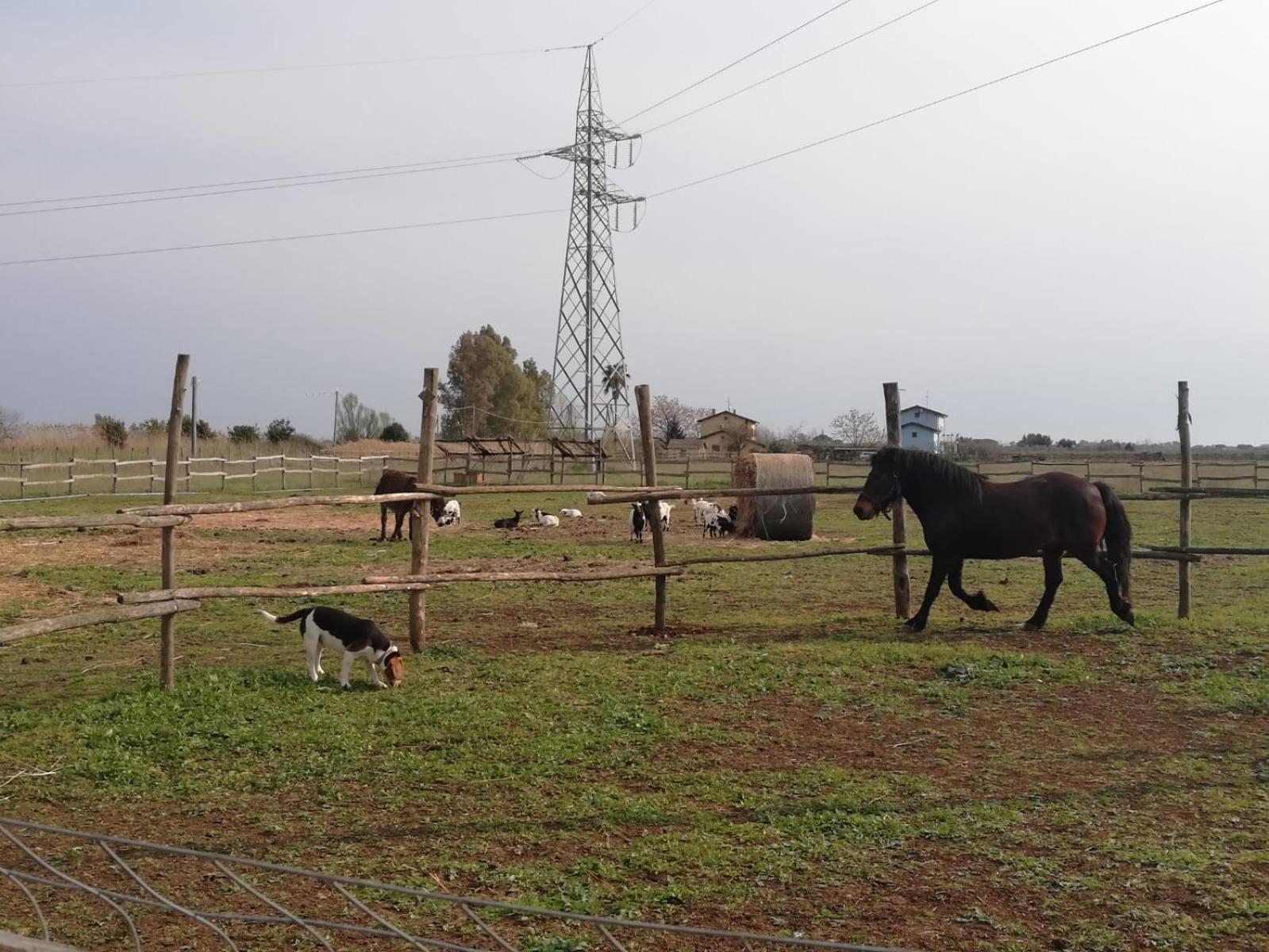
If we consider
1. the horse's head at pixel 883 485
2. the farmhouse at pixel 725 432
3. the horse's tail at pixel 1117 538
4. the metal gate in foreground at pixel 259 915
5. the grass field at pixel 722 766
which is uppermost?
the farmhouse at pixel 725 432

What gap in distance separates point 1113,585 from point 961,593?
4.33 feet

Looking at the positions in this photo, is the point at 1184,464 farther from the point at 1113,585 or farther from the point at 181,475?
the point at 181,475

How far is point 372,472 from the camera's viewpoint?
36750 mm

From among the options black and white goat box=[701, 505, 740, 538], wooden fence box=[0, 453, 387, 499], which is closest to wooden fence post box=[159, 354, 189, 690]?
black and white goat box=[701, 505, 740, 538]

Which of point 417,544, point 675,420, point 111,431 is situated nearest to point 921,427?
point 675,420

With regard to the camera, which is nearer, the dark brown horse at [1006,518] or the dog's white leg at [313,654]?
the dog's white leg at [313,654]

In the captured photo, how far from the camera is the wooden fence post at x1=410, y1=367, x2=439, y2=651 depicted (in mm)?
8430

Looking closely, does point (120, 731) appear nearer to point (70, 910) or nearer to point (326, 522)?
point (70, 910)

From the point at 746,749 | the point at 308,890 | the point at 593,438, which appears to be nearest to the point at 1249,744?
the point at 746,749

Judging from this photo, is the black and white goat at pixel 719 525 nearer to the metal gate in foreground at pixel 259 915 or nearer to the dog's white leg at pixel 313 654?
the dog's white leg at pixel 313 654

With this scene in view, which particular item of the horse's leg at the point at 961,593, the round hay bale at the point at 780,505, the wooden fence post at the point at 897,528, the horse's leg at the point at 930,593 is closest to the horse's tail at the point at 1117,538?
the horse's leg at the point at 961,593

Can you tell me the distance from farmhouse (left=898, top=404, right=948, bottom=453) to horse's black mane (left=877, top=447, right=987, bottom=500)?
4808cm

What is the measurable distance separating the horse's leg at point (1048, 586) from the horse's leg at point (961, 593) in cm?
42

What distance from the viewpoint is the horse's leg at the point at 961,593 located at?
376 inches
